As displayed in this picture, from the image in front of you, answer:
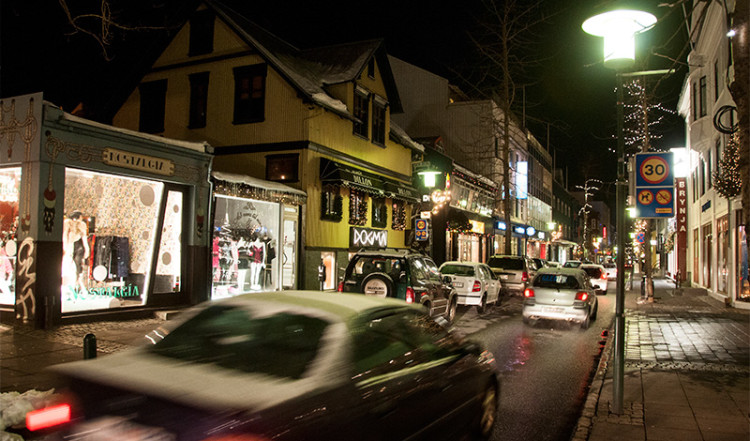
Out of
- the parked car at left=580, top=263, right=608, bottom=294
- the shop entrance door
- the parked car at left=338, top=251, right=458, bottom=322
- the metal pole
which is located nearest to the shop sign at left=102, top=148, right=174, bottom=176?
the shop entrance door

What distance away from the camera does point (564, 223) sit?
7956 centimetres

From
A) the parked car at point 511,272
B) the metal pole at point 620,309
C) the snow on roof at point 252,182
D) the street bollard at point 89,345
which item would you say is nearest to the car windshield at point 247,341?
the street bollard at point 89,345

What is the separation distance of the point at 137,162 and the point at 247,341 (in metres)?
10.8

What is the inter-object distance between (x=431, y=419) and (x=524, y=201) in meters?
48.3

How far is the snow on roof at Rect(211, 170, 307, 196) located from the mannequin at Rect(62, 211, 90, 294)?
397cm

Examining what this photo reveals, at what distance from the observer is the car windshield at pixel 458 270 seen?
17.4 metres

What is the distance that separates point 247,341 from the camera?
4195 mm

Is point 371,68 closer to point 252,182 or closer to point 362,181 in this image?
point 362,181

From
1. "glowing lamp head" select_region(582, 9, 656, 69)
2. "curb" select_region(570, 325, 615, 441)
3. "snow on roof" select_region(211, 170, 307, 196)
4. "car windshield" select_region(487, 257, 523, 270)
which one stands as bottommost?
"curb" select_region(570, 325, 615, 441)

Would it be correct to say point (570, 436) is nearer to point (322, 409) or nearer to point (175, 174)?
point (322, 409)

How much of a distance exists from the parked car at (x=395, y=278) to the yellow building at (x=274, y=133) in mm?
4881

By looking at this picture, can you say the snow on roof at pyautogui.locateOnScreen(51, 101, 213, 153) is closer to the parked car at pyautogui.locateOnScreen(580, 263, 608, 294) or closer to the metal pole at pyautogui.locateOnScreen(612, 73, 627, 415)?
the metal pole at pyautogui.locateOnScreen(612, 73, 627, 415)

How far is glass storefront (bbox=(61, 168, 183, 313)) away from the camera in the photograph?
40.8 ft

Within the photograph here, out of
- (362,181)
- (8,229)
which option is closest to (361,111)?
(362,181)
